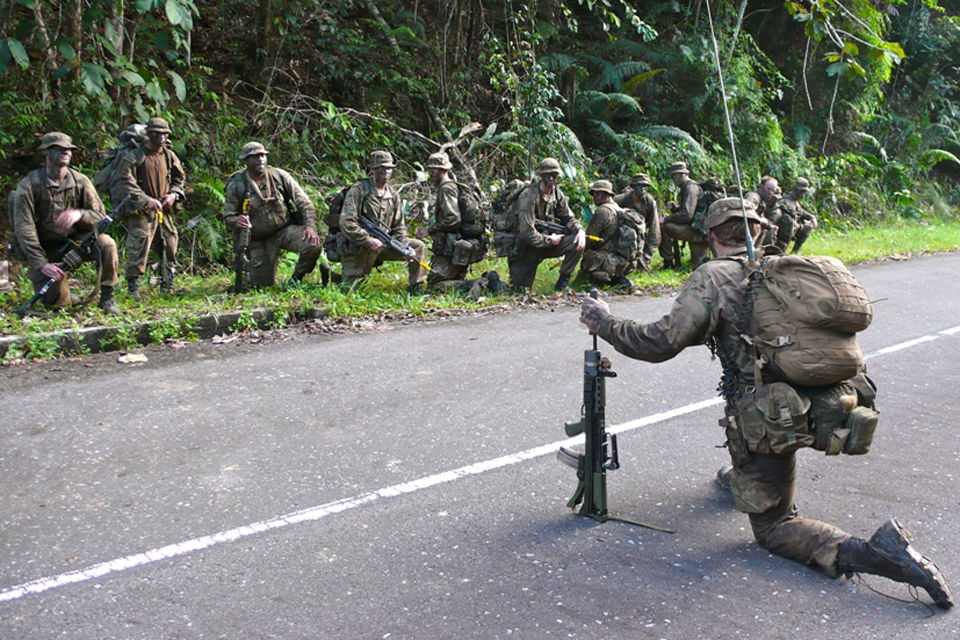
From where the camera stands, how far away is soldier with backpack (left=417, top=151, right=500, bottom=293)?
1057cm

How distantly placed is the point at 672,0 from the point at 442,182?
11409mm

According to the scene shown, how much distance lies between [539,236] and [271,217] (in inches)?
126

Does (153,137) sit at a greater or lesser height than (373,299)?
greater

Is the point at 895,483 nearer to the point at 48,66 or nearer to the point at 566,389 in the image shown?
the point at 566,389

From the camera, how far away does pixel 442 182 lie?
1084 centimetres

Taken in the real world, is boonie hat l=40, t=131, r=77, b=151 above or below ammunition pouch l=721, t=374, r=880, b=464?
above

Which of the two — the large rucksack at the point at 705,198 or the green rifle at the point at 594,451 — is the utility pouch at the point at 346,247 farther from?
the green rifle at the point at 594,451

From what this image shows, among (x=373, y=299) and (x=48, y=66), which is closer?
(x=373, y=299)

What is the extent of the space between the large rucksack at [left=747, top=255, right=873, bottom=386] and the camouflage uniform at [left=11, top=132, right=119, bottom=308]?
6873mm

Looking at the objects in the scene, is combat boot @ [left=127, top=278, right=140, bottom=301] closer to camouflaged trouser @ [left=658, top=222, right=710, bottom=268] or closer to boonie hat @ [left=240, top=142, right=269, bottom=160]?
boonie hat @ [left=240, top=142, right=269, bottom=160]

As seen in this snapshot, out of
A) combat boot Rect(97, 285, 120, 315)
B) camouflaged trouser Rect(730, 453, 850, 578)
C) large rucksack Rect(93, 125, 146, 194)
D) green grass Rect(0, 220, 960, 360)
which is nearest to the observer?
camouflaged trouser Rect(730, 453, 850, 578)

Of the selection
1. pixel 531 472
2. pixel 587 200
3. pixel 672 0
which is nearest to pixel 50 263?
pixel 531 472

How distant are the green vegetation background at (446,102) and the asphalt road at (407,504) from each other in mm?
2327

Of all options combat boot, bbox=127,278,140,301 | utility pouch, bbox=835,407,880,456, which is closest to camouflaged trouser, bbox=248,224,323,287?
combat boot, bbox=127,278,140,301
